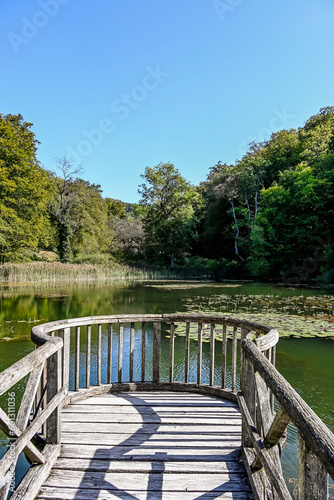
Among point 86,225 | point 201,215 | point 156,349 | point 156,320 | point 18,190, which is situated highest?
point 18,190

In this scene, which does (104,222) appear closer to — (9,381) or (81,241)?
(81,241)

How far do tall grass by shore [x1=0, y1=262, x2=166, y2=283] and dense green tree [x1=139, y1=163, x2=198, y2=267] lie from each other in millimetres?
5123

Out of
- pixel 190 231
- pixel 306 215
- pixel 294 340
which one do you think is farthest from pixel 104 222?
pixel 294 340

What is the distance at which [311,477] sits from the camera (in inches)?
35.9

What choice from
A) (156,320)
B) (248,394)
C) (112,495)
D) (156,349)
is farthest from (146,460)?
(156,320)

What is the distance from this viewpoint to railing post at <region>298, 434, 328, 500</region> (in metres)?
0.88

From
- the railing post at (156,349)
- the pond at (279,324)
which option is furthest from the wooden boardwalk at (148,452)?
the pond at (279,324)

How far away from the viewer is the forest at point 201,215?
→ 928 inches

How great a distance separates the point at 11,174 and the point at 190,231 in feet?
57.9

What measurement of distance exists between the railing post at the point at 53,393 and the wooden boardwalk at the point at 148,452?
0.14 meters

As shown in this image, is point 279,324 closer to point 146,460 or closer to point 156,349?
point 156,349

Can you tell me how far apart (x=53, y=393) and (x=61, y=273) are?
2262cm

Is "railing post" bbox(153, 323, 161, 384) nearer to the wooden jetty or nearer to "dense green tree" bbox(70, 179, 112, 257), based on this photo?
the wooden jetty

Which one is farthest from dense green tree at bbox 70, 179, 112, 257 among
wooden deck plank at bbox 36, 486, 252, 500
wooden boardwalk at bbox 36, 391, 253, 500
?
wooden deck plank at bbox 36, 486, 252, 500
